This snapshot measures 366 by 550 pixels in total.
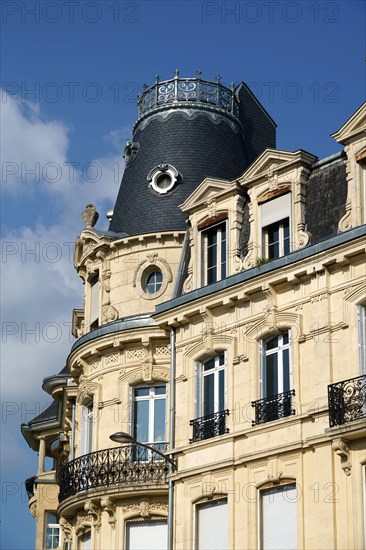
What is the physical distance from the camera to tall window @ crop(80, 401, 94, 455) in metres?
31.4

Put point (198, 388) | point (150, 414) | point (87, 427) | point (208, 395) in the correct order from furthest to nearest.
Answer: point (87, 427) < point (150, 414) < point (198, 388) < point (208, 395)

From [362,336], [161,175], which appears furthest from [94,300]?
[362,336]

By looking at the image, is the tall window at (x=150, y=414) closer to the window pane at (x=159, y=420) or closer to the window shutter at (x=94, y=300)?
the window pane at (x=159, y=420)

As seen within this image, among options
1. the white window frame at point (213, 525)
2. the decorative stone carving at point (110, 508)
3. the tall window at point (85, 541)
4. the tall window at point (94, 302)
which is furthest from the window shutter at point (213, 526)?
the tall window at point (94, 302)

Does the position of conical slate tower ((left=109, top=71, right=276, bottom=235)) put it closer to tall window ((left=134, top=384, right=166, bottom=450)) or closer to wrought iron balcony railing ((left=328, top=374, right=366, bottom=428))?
tall window ((left=134, top=384, right=166, bottom=450))

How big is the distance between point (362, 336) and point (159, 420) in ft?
22.9

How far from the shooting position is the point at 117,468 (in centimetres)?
2908

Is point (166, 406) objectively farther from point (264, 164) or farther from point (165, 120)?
point (165, 120)

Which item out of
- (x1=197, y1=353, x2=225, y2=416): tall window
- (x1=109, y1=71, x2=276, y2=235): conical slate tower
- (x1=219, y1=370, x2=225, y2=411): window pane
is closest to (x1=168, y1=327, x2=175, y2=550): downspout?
(x1=197, y1=353, x2=225, y2=416): tall window

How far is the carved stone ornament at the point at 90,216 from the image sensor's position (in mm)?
33688

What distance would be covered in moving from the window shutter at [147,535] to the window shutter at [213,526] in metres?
1.73

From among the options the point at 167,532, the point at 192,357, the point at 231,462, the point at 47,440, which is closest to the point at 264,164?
the point at 192,357

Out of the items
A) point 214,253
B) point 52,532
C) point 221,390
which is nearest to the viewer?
point 221,390

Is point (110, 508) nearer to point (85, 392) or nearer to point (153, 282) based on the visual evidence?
point (85, 392)
